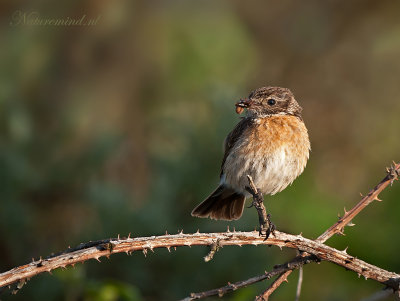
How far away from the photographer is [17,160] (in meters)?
7.48

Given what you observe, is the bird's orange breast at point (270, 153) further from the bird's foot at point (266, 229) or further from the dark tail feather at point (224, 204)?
the bird's foot at point (266, 229)

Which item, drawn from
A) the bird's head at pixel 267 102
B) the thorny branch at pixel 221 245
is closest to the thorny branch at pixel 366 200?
the thorny branch at pixel 221 245

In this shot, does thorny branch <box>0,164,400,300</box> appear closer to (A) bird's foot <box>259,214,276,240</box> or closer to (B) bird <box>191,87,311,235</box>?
(A) bird's foot <box>259,214,276,240</box>

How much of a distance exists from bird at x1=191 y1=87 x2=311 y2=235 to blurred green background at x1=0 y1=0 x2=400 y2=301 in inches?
54.5

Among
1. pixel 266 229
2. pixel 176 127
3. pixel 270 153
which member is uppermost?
pixel 176 127

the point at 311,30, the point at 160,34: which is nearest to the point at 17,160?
the point at 160,34

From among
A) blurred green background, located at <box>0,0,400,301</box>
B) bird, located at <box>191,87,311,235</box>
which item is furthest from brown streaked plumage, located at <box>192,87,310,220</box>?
blurred green background, located at <box>0,0,400,301</box>

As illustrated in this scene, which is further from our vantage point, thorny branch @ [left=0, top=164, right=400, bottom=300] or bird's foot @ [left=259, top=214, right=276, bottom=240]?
bird's foot @ [left=259, top=214, right=276, bottom=240]

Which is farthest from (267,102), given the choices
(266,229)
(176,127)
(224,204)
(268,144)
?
(176,127)

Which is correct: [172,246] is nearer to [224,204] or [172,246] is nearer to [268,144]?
[268,144]

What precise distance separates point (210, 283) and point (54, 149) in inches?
89.0

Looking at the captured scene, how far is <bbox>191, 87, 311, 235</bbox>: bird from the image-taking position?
5316mm

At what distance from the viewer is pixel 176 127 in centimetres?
770

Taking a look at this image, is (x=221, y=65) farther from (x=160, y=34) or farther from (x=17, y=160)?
(x=17, y=160)
